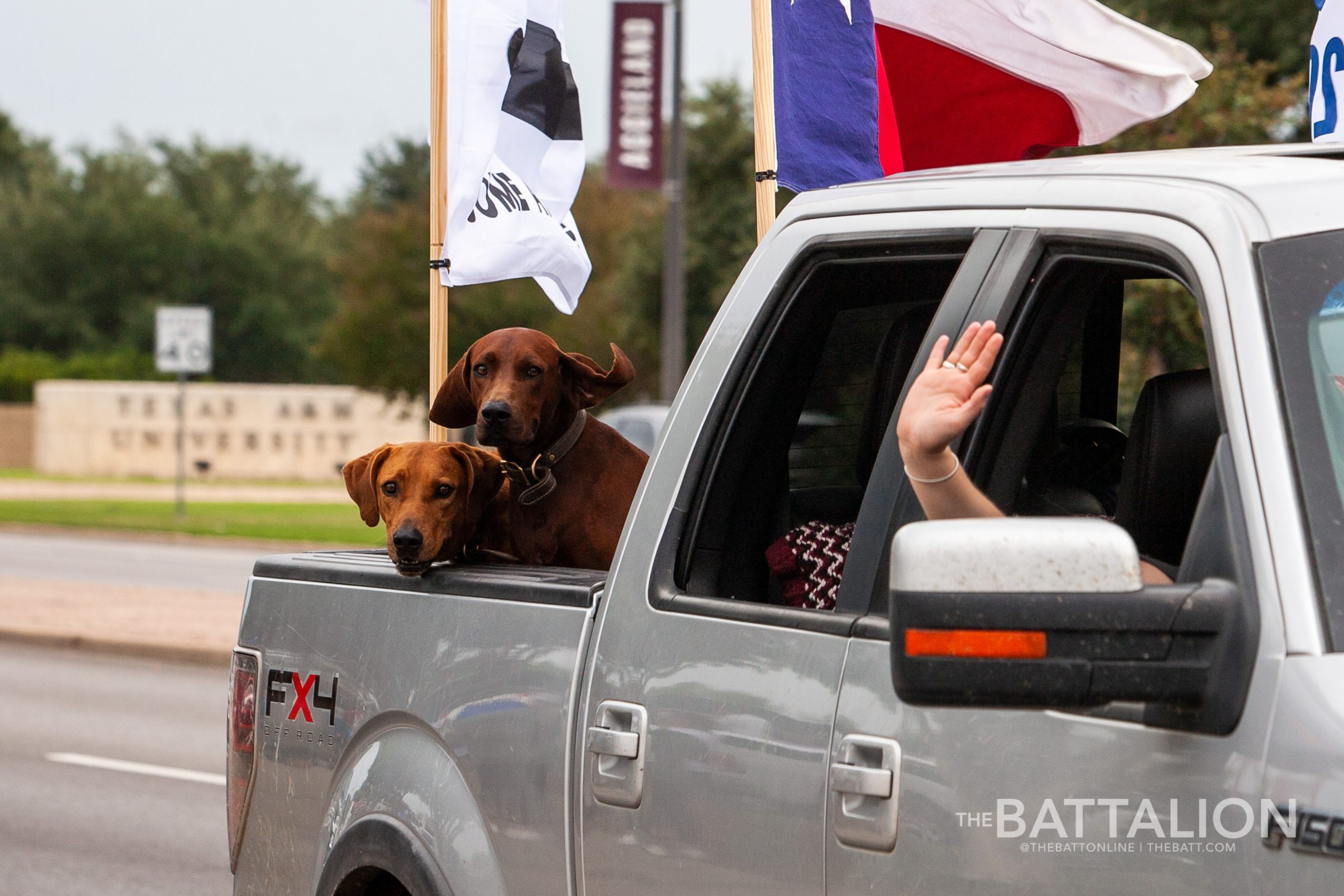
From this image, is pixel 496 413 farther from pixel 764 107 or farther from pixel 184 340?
pixel 184 340

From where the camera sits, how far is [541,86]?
5.02m

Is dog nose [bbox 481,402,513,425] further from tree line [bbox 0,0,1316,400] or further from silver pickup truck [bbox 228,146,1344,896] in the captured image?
tree line [bbox 0,0,1316,400]

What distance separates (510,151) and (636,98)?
2143 centimetres

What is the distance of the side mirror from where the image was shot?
5.99ft

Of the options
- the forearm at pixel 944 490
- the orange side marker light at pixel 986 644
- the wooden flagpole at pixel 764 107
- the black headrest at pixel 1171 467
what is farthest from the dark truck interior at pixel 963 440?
the wooden flagpole at pixel 764 107

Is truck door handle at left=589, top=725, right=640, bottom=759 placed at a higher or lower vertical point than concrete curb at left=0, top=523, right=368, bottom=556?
higher

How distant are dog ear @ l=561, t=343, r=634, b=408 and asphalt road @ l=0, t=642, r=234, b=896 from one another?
11.9 feet

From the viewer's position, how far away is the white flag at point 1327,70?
15.1 ft

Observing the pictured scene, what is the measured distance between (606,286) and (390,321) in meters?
9.74

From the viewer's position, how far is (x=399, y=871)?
3121mm

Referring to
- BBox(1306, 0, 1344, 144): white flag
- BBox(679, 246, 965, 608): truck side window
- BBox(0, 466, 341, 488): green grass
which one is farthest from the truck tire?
BBox(0, 466, 341, 488): green grass

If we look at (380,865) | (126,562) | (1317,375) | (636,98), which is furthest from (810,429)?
(636,98)

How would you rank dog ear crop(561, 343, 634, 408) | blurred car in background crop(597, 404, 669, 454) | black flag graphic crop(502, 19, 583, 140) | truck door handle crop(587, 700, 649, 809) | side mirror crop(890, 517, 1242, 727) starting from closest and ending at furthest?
side mirror crop(890, 517, 1242, 727) → truck door handle crop(587, 700, 649, 809) → dog ear crop(561, 343, 634, 408) → black flag graphic crop(502, 19, 583, 140) → blurred car in background crop(597, 404, 669, 454)

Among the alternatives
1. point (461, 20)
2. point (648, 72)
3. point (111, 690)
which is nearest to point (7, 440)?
point (648, 72)
